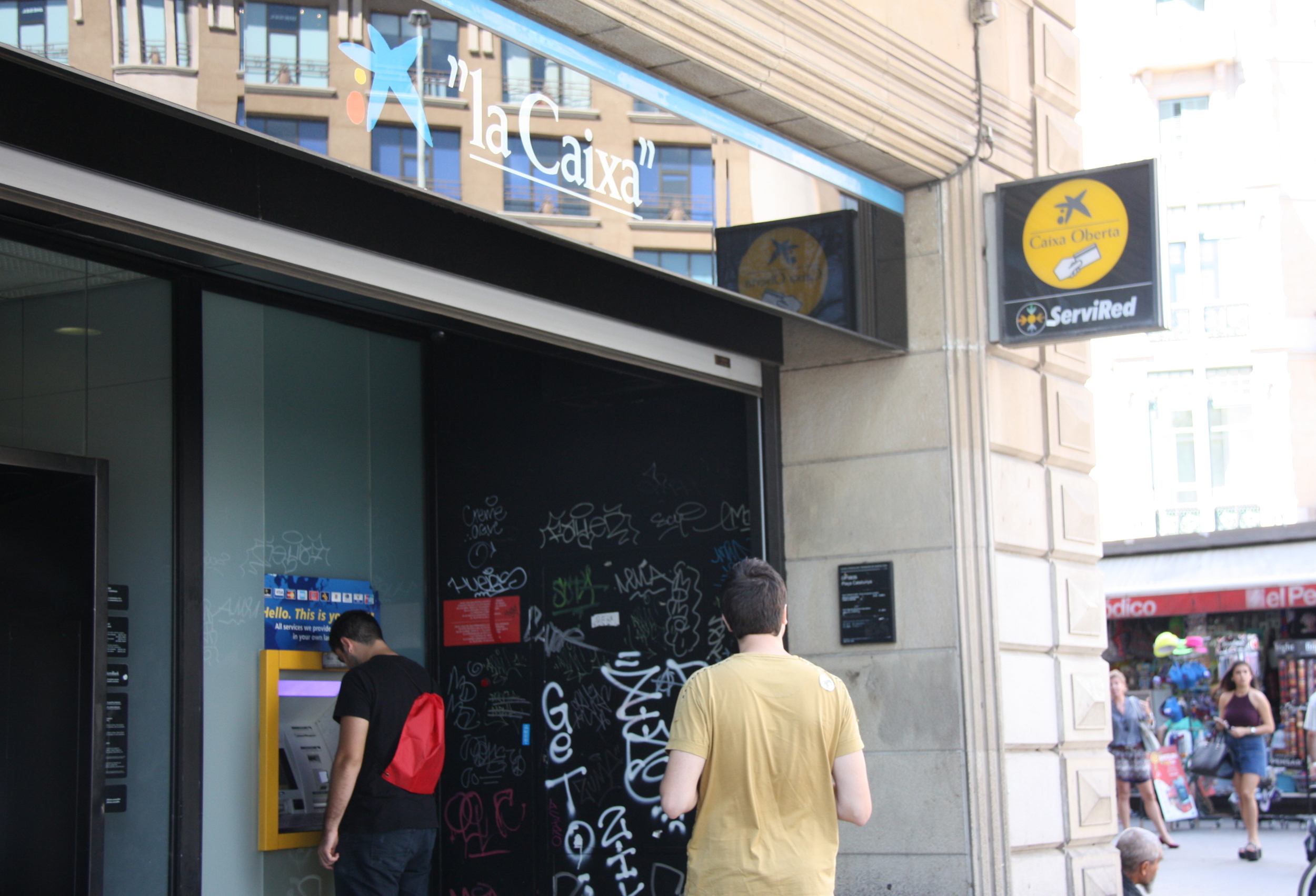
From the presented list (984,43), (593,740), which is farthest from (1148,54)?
(593,740)

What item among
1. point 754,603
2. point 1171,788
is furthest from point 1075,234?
point 1171,788

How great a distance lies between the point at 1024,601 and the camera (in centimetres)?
671

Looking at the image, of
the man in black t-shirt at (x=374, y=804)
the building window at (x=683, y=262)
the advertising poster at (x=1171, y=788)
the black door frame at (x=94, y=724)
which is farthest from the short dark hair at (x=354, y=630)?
the advertising poster at (x=1171, y=788)

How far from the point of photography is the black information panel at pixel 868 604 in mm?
6461

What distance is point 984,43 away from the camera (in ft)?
22.8

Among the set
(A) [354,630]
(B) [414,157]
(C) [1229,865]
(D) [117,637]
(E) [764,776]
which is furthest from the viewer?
(C) [1229,865]

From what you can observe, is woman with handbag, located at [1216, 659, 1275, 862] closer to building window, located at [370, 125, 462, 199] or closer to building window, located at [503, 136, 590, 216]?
building window, located at [503, 136, 590, 216]

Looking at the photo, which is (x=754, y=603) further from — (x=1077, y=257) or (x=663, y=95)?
(x=1077, y=257)

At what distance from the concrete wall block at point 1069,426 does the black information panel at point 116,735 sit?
4519mm

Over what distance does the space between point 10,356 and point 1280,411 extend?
22475 mm

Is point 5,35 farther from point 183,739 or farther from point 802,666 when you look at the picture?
point 183,739

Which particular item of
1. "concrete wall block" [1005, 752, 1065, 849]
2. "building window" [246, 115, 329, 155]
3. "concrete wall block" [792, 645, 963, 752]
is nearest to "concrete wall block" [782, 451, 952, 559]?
"concrete wall block" [792, 645, 963, 752]

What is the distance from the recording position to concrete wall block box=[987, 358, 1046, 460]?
21.7ft

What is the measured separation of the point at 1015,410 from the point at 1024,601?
0.92 meters
